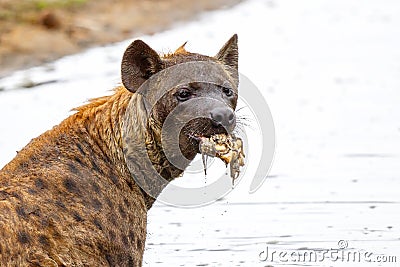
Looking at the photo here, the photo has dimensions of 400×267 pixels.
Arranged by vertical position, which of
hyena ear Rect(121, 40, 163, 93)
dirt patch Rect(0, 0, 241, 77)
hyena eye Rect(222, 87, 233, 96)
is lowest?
hyena eye Rect(222, 87, 233, 96)

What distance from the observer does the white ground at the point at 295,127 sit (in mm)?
9672

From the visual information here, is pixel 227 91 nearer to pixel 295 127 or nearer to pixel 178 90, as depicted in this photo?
pixel 178 90

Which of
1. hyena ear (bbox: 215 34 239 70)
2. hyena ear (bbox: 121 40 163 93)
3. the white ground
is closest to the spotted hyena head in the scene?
hyena ear (bbox: 121 40 163 93)

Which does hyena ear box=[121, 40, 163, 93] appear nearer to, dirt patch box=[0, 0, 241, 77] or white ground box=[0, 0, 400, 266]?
white ground box=[0, 0, 400, 266]

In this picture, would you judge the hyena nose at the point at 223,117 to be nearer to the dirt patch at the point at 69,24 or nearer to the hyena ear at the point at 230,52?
the hyena ear at the point at 230,52

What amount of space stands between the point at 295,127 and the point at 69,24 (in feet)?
17.1

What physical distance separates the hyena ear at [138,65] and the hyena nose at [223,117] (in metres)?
0.49

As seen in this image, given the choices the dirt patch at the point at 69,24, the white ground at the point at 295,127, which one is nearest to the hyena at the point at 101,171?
the white ground at the point at 295,127

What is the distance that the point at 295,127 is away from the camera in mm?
13227

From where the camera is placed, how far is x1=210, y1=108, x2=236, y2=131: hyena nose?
21.8ft

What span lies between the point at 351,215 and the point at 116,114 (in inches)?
149

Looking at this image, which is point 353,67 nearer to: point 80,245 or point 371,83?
point 371,83

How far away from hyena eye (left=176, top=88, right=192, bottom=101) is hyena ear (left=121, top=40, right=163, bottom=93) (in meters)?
0.21

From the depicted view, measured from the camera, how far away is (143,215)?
6.98 meters
